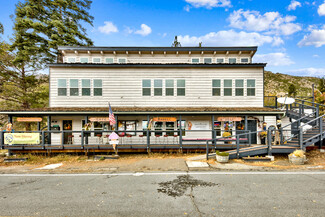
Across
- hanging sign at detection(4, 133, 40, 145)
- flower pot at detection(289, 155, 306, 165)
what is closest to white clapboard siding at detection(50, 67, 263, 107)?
hanging sign at detection(4, 133, 40, 145)

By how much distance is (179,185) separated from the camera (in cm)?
663

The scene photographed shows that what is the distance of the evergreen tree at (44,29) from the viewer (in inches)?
880

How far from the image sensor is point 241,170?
8391mm

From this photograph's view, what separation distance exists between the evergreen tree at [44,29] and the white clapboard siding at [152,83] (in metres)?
12.9

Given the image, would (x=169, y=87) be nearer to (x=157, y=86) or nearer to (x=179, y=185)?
(x=157, y=86)

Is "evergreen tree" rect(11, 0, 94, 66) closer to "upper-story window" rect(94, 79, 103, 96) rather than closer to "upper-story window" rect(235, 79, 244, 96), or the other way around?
"upper-story window" rect(94, 79, 103, 96)

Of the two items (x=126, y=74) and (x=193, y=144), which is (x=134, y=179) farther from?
(x=126, y=74)

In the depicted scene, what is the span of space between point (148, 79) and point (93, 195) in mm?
10543

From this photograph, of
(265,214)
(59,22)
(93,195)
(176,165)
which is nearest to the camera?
(265,214)

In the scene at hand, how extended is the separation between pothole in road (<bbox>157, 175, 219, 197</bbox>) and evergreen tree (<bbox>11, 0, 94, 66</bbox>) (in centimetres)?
2573

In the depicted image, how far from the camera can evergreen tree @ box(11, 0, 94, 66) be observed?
22.3 m

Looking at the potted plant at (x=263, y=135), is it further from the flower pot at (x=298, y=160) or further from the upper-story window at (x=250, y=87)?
the flower pot at (x=298, y=160)

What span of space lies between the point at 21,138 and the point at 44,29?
1970 cm

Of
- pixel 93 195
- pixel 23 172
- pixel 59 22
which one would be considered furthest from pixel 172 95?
pixel 59 22
